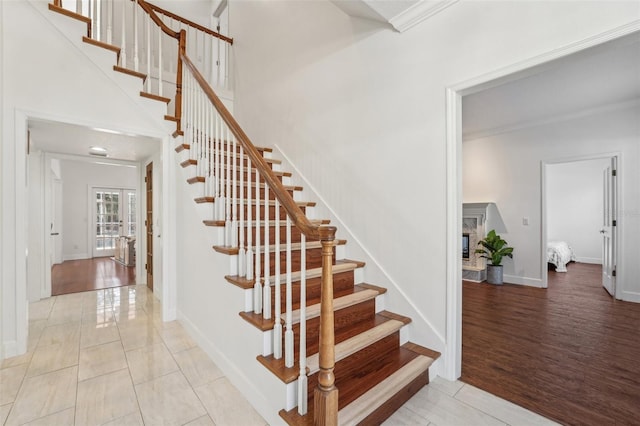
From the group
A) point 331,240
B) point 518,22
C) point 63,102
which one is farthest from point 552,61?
point 63,102

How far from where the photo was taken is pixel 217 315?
7.26 feet

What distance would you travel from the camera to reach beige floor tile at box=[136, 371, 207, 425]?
1623mm

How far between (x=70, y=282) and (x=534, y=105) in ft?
26.0

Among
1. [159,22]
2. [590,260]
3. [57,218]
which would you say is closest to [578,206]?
[590,260]

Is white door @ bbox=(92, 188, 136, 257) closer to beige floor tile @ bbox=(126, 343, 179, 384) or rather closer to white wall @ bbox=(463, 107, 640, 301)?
beige floor tile @ bbox=(126, 343, 179, 384)

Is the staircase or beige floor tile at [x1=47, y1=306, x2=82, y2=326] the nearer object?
the staircase

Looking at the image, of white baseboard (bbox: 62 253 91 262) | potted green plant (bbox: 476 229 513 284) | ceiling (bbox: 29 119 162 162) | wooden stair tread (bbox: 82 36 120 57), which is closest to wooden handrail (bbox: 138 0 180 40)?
wooden stair tread (bbox: 82 36 120 57)

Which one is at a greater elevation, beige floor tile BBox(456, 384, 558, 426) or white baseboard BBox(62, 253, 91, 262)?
beige floor tile BBox(456, 384, 558, 426)

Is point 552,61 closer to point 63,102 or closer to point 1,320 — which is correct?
point 63,102

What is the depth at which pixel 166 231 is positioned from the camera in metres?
3.11

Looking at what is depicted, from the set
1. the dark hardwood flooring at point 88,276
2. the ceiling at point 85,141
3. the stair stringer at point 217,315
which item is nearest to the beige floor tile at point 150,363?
the stair stringer at point 217,315

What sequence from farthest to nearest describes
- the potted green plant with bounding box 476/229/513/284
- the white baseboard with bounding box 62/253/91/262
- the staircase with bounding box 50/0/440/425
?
the white baseboard with bounding box 62/253/91/262 → the potted green plant with bounding box 476/229/513/284 → the staircase with bounding box 50/0/440/425

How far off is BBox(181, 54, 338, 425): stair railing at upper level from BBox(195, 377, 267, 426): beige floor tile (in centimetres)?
40

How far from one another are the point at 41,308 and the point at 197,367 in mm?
2799
